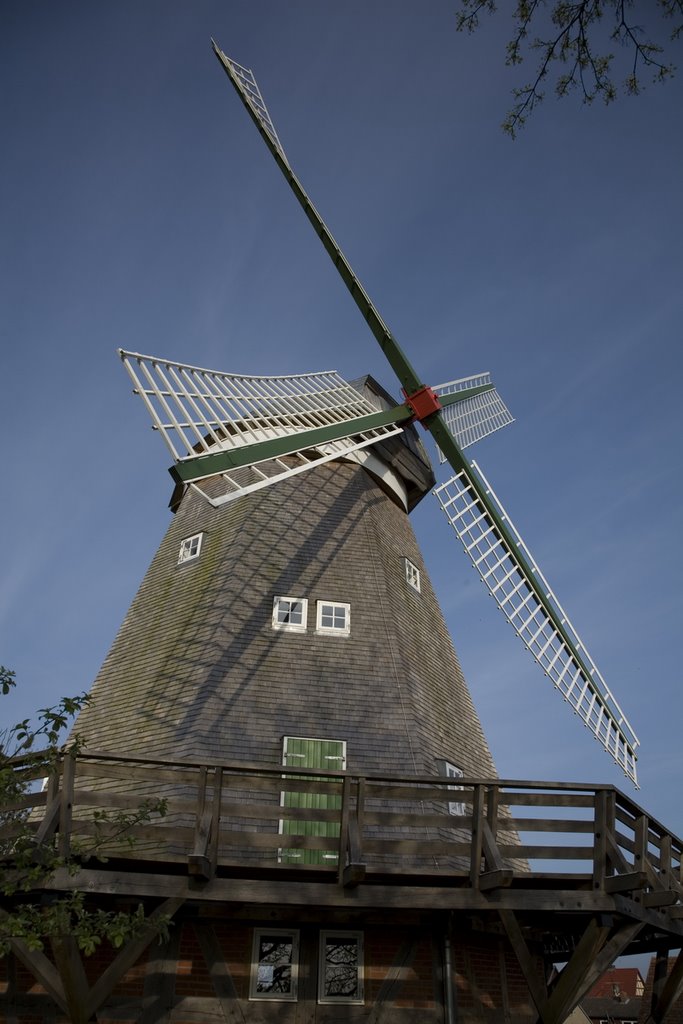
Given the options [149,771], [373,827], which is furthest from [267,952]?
[149,771]

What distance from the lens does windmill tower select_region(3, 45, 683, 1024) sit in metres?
8.16

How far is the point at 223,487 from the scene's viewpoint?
46.3 ft

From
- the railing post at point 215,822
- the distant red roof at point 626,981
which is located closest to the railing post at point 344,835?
the railing post at point 215,822

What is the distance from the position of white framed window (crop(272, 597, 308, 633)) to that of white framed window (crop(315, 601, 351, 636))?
0.62ft

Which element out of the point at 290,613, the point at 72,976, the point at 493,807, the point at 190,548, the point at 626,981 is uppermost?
the point at 190,548

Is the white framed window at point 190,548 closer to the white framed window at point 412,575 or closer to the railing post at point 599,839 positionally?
the white framed window at point 412,575

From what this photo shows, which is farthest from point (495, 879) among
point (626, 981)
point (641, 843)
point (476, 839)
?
point (626, 981)

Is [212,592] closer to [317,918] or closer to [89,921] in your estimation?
[317,918]

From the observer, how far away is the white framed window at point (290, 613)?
1169cm

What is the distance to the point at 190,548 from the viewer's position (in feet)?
43.8

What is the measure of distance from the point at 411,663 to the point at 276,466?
12.9 ft

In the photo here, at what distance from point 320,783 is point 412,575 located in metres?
6.28

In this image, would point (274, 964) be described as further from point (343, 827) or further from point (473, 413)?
point (473, 413)

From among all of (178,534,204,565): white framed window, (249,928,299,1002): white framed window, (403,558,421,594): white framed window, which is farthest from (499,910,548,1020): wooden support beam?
(178,534,204,565): white framed window
